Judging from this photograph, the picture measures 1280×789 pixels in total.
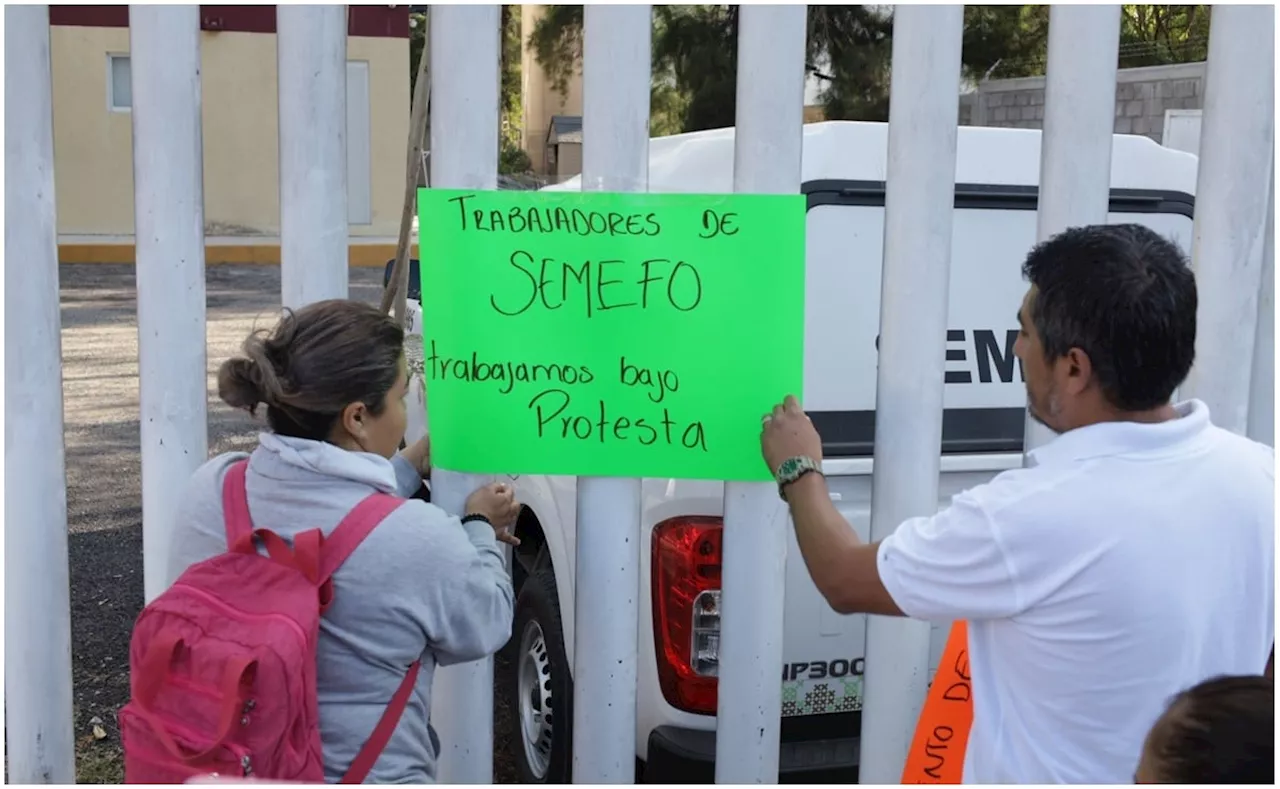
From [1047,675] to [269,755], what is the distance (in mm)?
1000

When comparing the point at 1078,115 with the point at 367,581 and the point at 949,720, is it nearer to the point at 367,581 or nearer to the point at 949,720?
the point at 949,720

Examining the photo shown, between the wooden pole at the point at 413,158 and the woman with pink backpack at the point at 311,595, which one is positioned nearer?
the woman with pink backpack at the point at 311,595

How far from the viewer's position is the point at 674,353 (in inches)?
72.3

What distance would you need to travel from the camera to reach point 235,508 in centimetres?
164

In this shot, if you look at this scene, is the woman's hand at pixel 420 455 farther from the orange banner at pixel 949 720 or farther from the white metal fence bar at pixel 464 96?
the orange banner at pixel 949 720

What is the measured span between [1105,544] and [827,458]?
1348 millimetres

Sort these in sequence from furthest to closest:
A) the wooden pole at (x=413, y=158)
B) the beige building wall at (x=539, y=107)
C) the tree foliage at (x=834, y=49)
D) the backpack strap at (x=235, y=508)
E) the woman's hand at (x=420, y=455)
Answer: the beige building wall at (x=539, y=107), the tree foliage at (x=834, y=49), the wooden pole at (x=413, y=158), the woman's hand at (x=420, y=455), the backpack strap at (x=235, y=508)

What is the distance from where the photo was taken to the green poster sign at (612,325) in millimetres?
1814

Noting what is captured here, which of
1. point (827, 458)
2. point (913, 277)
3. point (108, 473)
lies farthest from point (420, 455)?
point (108, 473)

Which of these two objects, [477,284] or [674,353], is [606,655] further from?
[477,284]

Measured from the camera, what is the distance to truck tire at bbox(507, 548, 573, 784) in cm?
306

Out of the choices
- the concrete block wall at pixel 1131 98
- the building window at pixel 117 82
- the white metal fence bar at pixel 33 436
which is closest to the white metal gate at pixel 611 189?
the white metal fence bar at pixel 33 436

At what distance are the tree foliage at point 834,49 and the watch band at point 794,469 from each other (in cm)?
934

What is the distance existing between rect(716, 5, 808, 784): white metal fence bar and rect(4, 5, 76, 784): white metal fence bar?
110 centimetres
